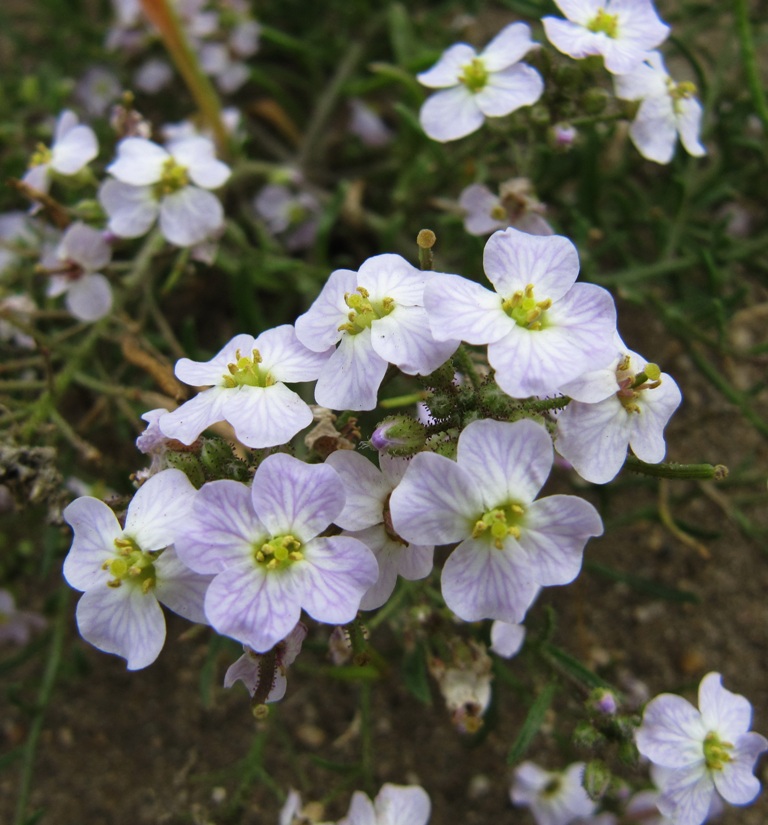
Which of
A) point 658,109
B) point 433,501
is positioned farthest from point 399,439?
point 658,109

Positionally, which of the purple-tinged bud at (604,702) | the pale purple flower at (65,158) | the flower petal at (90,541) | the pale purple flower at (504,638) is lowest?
the pale purple flower at (504,638)

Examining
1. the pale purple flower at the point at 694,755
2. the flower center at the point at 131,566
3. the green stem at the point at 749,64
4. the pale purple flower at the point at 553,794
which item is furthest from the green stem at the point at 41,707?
the green stem at the point at 749,64

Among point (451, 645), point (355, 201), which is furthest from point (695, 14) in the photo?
point (451, 645)

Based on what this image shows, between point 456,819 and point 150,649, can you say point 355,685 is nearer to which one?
point 456,819

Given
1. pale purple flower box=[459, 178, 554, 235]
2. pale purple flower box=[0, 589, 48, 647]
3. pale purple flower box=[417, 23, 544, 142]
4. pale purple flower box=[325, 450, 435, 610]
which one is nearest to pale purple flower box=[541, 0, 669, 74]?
pale purple flower box=[417, 23, 544, 142]

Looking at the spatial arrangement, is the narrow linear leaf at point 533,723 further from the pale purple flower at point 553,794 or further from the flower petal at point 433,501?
the flower petal at point 433,501

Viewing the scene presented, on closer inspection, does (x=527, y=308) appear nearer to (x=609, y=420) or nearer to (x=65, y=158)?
(x=609, y=420)
